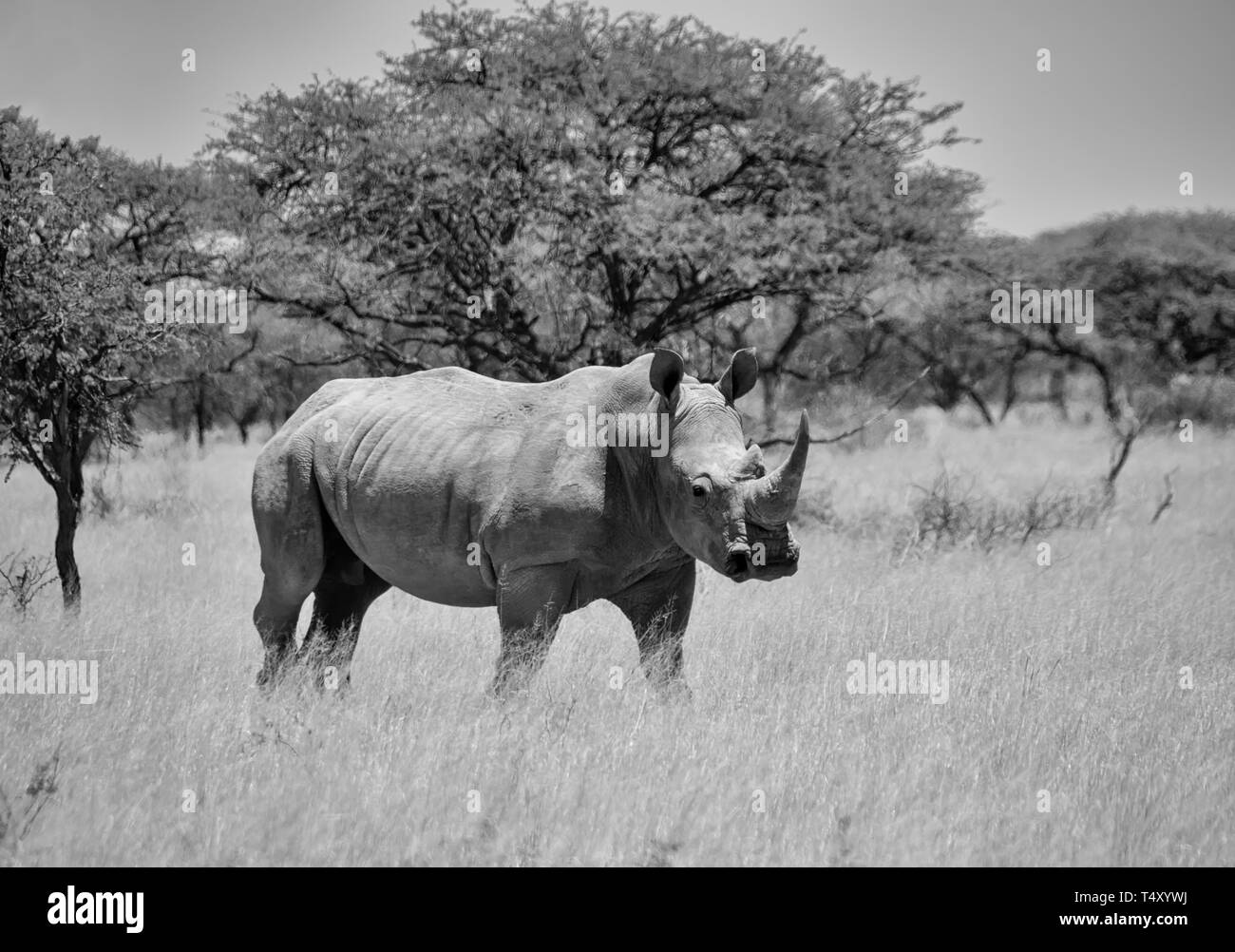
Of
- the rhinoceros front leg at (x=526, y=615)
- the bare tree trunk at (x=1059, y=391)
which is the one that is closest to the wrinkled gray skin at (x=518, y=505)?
the rhinoceros front leg at (x=526, y=615)

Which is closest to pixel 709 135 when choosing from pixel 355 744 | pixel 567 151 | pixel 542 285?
pixel 567 151

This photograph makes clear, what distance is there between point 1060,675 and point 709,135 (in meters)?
7.99

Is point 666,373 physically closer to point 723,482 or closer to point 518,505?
point 723,482

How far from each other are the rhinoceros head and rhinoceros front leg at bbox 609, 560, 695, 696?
2.10 feet

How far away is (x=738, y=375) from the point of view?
552 centimetres

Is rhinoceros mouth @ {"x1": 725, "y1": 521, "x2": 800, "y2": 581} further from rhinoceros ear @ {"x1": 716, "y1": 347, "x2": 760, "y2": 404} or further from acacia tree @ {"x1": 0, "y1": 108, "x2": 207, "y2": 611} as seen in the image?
acacia tree @ {"x1": 0, "y1": 108, "x2": 207, "y2": 611}

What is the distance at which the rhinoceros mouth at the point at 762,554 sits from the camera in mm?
4703

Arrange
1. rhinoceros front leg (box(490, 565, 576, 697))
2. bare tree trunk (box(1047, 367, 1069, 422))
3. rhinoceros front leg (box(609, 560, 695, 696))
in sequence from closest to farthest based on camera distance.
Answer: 1. rhinoceros front leg (box(490, 565, 576, 697))
2. rhinoceros front leg (box(609, 560, 695, 696))
3. bare tree trunk (box(1047, 367, 1069, 422))

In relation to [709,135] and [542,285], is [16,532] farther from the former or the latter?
[709,135]

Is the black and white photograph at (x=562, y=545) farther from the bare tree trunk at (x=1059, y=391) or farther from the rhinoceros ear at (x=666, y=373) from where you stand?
the bare tree trunk at (x=1059, y=391)

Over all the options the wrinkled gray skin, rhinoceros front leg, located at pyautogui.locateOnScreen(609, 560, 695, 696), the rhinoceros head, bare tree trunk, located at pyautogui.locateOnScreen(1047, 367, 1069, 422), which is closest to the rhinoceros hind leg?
the wrinkled gray skin

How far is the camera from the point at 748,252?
11.6m

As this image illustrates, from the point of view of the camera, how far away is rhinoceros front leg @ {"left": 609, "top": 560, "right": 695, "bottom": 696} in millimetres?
5617
